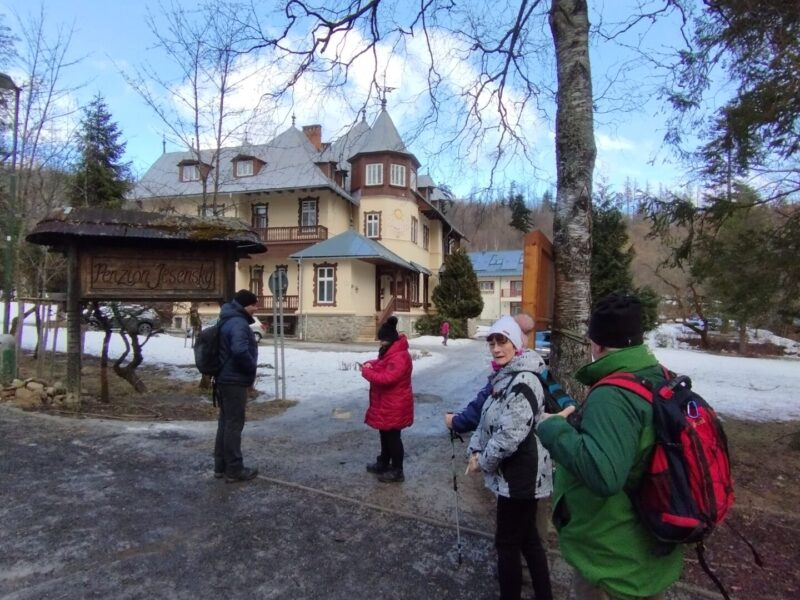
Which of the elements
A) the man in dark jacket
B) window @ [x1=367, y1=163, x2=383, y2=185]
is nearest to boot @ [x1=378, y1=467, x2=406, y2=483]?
the man in dark jacket

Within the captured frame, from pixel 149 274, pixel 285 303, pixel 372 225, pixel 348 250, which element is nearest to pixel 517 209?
pixel 149 274

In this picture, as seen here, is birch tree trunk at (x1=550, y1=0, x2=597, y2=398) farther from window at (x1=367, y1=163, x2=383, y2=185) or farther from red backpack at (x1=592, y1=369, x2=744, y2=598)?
window at (x1=367, y1=163, x2=383, y2=185)

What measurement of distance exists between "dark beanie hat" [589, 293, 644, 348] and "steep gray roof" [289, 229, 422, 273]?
83.2ft

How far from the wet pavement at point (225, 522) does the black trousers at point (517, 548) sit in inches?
15.9

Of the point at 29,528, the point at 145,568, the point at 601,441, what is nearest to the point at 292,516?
the point at 145,568

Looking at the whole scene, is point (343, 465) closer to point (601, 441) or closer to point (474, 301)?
point (601, 441)

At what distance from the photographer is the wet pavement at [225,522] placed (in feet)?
10.9

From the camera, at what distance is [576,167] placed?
452 cm

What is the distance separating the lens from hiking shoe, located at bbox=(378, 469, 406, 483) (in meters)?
5.25

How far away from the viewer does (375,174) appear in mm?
33000

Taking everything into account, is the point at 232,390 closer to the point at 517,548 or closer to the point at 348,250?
the point at 517,548

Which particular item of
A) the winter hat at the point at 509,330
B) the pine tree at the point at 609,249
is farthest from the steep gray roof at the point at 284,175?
the winter hat at the point at 509,330

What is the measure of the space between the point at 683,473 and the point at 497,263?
67.7 m

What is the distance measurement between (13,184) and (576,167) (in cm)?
990
